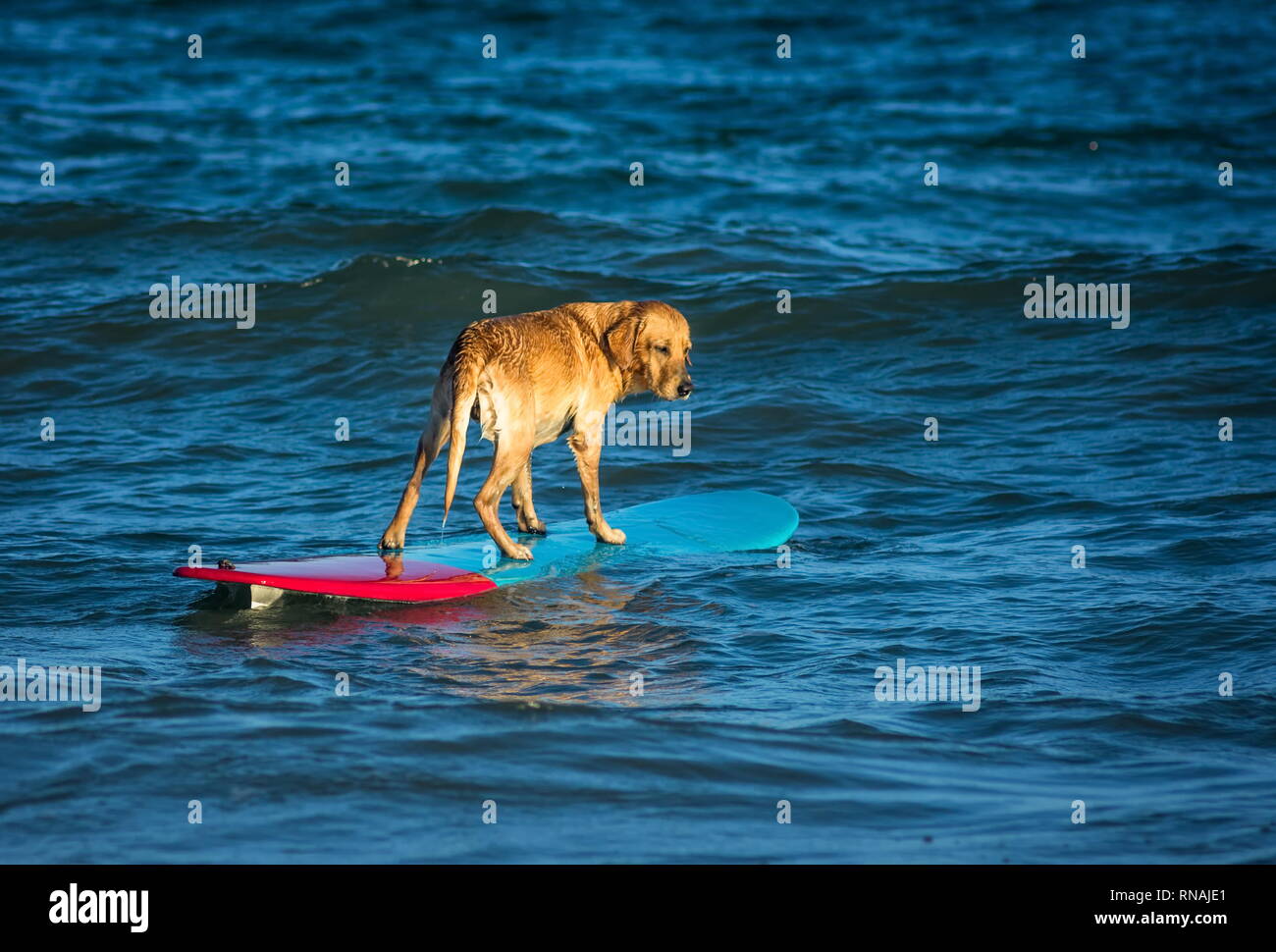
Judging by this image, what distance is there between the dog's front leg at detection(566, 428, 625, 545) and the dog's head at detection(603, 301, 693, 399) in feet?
1.54

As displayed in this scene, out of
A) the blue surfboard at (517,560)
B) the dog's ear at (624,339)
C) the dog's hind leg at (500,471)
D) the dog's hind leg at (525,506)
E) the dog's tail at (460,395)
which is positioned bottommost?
the blue surfboard at (517,560)

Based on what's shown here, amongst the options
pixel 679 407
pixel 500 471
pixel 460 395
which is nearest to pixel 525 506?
pixel 500 471

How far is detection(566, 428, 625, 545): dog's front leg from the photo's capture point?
8906 millimetres

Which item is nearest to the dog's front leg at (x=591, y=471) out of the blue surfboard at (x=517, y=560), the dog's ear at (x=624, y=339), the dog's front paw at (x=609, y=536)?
the dog's front paw at (x=609, y=536)

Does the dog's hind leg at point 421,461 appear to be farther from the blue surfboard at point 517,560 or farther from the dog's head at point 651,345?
the dog's head at point 651,345

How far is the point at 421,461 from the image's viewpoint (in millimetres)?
8164

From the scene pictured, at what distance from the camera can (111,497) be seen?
1041cm

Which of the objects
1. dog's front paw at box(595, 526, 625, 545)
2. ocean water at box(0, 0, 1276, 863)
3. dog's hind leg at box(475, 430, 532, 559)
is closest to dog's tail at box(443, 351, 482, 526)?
dog's hind leg at box(475, 430, 532, 559)

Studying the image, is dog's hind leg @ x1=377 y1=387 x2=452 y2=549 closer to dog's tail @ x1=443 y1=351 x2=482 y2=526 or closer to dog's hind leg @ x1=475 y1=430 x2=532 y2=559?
dog's tail @ x1=443 y1=351 x2=482 y2=526

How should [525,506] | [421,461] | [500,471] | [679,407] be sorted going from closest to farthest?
[421,461], [500,471], [525,506], [679,407]

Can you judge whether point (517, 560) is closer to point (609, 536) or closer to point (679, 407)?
point (609, 536)

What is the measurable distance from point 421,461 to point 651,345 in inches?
66.5

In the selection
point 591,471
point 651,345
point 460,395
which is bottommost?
point 591,471

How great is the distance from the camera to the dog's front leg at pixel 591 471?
8.91m
